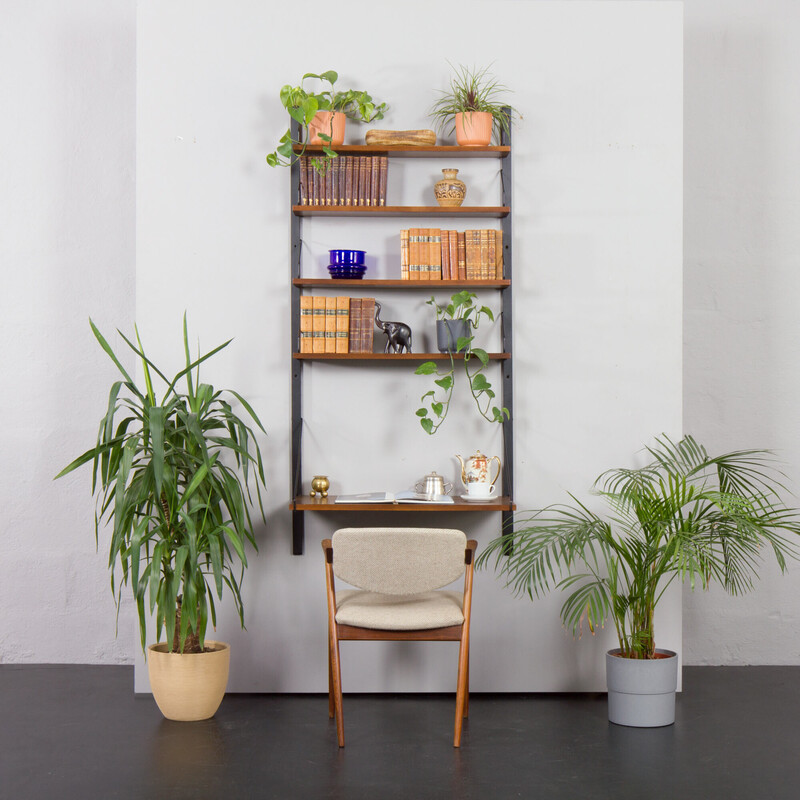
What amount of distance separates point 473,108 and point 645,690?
2.52 m

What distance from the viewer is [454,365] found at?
3.93 metres

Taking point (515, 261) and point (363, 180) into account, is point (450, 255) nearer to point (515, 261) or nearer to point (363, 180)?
point (515, 261)

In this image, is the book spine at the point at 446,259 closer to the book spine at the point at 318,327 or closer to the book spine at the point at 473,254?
the book spine at the point at 473,254

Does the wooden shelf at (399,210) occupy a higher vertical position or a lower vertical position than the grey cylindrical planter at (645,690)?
higher

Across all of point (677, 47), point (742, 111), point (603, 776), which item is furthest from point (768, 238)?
point (603, 776)

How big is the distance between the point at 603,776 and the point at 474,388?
5.22 ft

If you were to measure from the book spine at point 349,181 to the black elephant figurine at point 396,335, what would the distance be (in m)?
0.54

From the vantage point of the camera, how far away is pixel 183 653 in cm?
343

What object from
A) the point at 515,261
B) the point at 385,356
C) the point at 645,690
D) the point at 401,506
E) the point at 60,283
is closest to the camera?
the point at 645,690

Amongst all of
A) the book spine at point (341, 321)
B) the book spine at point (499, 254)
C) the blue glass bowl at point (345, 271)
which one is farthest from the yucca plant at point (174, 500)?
the book spine at point (499, 254)

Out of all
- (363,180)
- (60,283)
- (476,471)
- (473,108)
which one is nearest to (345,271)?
(363,180)

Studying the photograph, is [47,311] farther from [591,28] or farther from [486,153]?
[591,28]

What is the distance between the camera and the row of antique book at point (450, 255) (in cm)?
376

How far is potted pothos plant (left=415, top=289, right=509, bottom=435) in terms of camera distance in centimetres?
367
